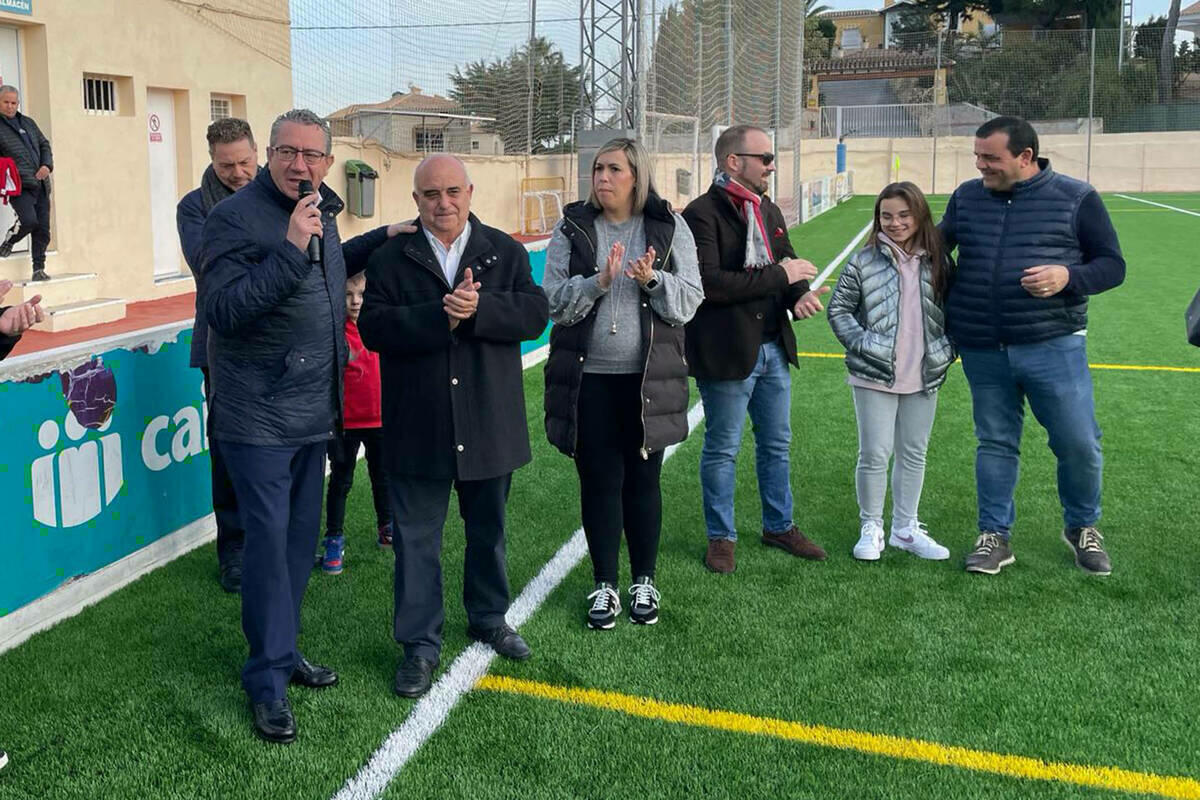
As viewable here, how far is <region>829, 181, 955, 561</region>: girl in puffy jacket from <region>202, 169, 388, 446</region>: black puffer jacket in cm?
237

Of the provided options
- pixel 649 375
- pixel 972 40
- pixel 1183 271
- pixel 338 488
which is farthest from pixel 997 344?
pixel 972 40

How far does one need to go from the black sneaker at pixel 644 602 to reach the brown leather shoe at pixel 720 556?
564 mm

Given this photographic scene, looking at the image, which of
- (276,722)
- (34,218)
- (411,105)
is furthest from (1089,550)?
(411,105)

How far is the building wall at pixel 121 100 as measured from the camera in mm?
12898

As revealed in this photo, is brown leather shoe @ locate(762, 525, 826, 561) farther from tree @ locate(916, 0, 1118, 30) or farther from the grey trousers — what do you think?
tree @ locate(916, 0, 1118, 30)

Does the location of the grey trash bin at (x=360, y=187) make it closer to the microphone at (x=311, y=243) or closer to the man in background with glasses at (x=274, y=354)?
the man in background with glasses at (x=274, y=354)

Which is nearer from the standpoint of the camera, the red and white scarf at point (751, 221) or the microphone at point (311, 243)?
the microphone at point (311, 243)

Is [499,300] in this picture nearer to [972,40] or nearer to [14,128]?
[14,128]

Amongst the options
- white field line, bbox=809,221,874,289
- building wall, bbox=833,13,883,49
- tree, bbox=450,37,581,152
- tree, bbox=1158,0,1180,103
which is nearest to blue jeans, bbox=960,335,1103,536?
white field line, bbox=809,221,874,289

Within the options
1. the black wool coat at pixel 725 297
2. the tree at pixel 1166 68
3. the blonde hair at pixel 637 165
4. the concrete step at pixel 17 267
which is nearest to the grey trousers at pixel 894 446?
the black wool coat at pixel 725 297

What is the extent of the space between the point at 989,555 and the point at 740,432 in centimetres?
119

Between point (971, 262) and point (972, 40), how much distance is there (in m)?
57.7

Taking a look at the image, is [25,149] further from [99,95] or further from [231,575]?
[231,575]

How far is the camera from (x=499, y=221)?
2472cm
